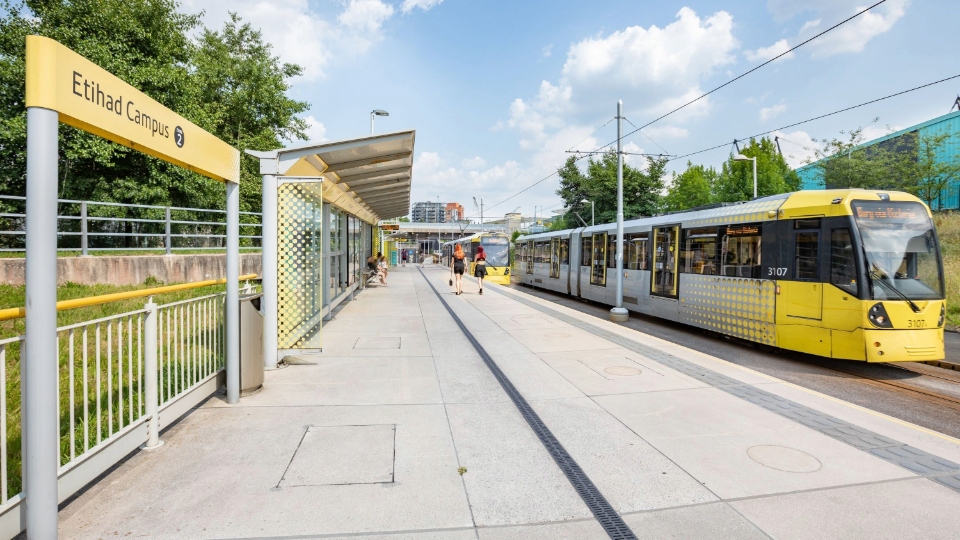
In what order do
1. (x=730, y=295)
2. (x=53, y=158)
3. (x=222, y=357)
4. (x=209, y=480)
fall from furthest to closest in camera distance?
(x=730, y=295) < (x=222, y=357) < (x=209, y=480) < (x=53, y=158)

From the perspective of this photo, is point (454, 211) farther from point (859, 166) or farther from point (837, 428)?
point (837, 428)

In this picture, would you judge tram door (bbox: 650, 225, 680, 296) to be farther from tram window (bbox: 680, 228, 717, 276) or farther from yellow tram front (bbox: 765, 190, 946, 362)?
yellow tram front (bbox: 765, 190, 946, 362)

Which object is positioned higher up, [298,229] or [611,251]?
[298,229]

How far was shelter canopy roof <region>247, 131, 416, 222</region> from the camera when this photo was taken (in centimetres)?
681

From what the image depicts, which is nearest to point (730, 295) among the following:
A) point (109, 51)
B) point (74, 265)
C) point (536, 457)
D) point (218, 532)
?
point (536, 457)

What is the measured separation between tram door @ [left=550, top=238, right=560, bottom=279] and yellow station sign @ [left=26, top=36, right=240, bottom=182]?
17.7 metres

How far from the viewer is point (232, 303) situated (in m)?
5.15

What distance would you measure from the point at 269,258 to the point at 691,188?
43312 millimetres

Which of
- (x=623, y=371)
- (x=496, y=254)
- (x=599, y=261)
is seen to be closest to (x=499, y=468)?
(x=623, y=371)

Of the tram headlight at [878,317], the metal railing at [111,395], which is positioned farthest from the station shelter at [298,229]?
the tram headlight at [878,317]

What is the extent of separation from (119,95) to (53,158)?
2.24 ft

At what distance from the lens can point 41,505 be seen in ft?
8.72

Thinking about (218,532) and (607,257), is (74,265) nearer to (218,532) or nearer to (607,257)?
(218,532)

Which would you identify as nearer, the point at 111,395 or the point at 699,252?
the point at 111,395
